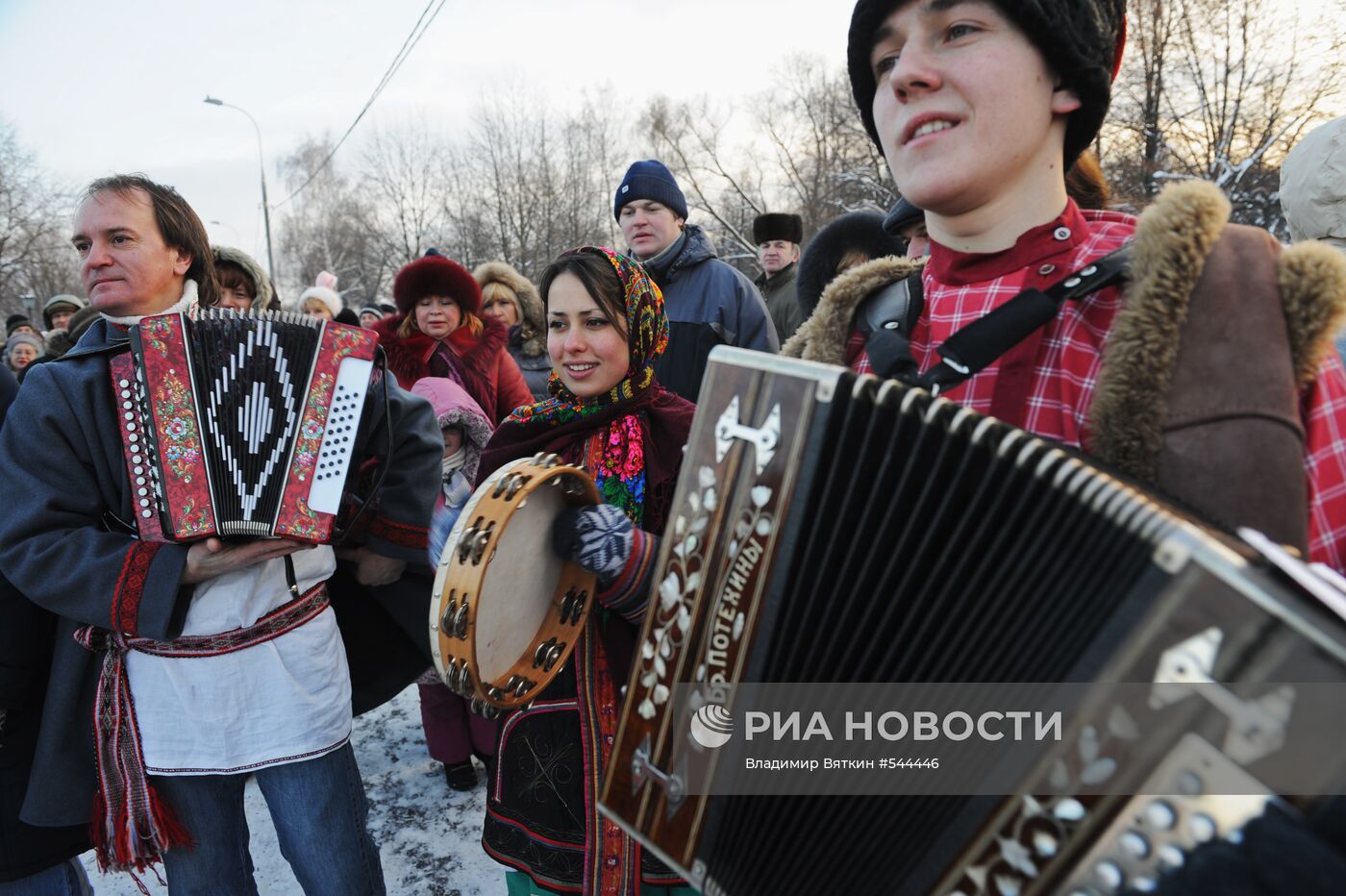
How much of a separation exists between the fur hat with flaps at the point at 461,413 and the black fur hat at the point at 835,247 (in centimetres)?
Answer: 153

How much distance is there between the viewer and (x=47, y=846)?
1.92 metres

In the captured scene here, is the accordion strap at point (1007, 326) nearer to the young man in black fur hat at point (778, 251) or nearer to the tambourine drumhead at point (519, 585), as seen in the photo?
the tambourine drumhead at point (519, 585)

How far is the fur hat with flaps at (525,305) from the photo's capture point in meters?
5.02

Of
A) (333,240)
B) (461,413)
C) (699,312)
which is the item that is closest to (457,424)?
(461,413)

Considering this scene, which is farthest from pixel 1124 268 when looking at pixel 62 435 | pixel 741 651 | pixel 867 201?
pixel 867 201

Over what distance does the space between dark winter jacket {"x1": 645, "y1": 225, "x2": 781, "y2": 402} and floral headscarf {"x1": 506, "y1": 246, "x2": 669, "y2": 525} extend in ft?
4.08

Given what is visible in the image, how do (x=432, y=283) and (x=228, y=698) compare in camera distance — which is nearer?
(x=228, y=698)

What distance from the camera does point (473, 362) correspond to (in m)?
3.88

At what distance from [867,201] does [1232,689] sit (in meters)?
21.1

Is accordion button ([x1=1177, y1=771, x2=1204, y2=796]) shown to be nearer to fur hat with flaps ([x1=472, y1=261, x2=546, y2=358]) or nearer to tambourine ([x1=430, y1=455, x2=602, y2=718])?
tambourine ([x1=430, y1=455, x2=602, y2=718])

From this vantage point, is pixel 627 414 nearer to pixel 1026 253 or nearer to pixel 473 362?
pixel 1026 253

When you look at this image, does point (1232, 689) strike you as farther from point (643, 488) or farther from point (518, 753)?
point (518, 753)

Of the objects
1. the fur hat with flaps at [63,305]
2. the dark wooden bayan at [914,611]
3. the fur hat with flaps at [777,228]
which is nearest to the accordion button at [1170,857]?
the dark wooden bayan at [914,611]

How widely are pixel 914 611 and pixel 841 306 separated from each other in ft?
1.86
